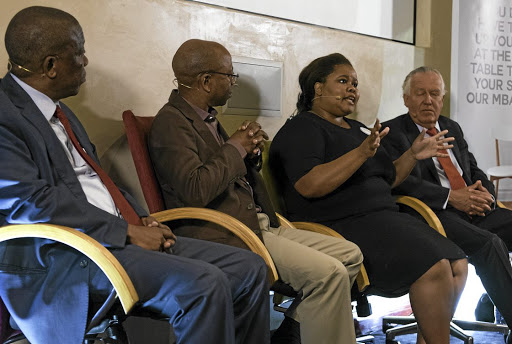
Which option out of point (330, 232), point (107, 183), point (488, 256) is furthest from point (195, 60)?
point (488, 256)

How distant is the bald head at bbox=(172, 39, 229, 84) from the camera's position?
3.05 meters

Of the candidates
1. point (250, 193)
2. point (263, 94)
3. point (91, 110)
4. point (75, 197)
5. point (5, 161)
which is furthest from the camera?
point (263, 94)

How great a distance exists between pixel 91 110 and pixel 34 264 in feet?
3.92

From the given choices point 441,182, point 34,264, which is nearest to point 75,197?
point 34,264

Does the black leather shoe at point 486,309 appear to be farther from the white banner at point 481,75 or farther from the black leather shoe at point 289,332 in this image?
the black leather shoe at point 289,332

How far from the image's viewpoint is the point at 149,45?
342cm

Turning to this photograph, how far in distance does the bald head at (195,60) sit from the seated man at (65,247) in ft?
2.08

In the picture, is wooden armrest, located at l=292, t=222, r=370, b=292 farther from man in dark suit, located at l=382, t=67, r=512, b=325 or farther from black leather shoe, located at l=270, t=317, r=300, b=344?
man in dark suit, located at l=382, t=67, r=512, b=325

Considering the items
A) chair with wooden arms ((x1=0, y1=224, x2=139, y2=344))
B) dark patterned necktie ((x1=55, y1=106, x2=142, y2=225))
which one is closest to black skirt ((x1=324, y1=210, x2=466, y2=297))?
dark patterned necktie ((x1=55, y1=106, x2=142, y2=225))

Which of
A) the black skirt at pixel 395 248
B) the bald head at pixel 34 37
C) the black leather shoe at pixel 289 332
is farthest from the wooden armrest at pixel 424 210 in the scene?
the bald head at pixel 34 37

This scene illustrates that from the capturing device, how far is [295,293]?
2875 mm

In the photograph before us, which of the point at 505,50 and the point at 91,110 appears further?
the point at 505,50

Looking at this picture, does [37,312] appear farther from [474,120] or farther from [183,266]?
[474,120]

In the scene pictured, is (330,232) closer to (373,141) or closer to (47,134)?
(373,141)
